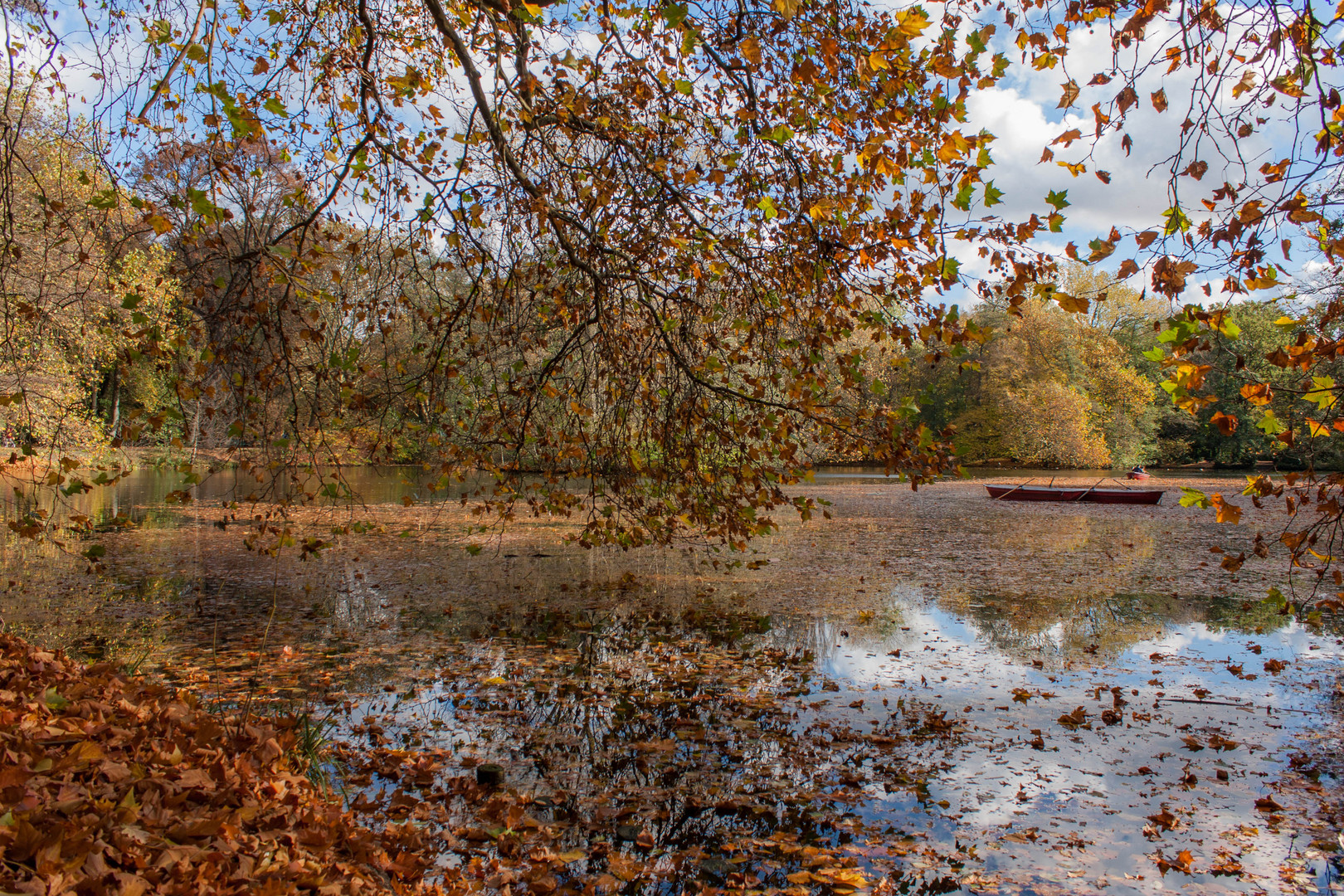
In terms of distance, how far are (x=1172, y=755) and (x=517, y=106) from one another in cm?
555

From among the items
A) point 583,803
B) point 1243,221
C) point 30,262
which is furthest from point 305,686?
point 30,262

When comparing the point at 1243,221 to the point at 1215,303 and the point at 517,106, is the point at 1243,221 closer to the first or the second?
the point at 1215,303

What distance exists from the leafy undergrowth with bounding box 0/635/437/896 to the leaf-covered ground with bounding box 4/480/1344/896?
1.51 feet

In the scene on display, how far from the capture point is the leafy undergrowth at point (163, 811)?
2.09 metres

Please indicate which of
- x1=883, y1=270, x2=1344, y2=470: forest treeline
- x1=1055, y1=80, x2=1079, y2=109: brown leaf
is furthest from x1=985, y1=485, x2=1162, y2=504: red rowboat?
x1=1055, y1=80, x2=1079, y2=109: brown leaf

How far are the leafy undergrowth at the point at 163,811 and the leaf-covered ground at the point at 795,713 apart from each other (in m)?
0.46

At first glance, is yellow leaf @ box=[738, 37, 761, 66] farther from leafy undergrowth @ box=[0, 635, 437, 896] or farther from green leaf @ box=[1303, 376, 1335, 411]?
leafy undergrowth @ box=[0, 635, 437, 896]

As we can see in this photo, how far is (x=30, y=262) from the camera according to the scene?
1426cm

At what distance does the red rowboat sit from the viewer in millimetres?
19406

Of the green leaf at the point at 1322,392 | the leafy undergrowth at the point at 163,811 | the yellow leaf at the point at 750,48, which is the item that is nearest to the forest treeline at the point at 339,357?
the green leaf at the point at 1322,392

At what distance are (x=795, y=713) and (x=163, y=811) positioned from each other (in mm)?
3569

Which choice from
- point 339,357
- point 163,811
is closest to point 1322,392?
point 163,811

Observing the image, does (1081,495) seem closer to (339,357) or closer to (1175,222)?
(1175,222)

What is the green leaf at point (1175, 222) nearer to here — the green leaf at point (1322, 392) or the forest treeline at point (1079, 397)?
the green leaf at point (1322, 392)
